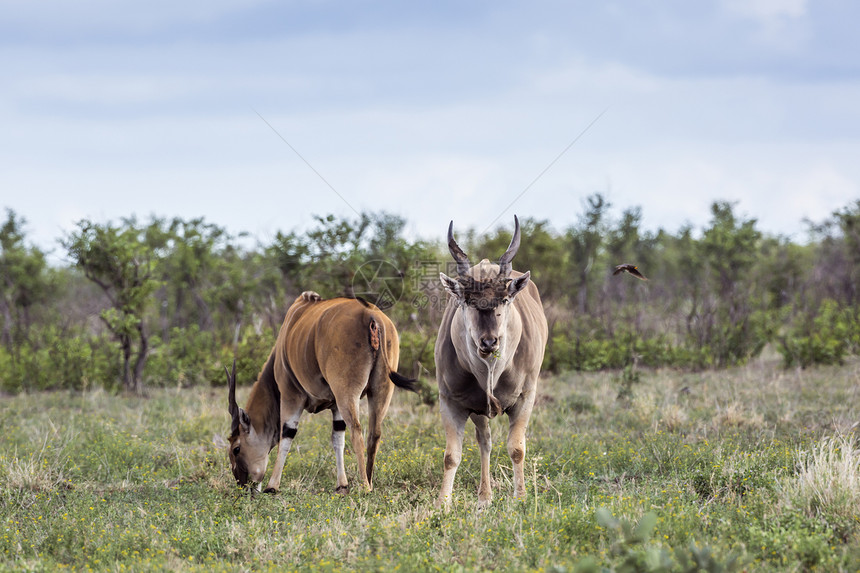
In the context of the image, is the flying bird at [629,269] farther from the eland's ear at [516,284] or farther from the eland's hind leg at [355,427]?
the eland's hind leg at [355,427]

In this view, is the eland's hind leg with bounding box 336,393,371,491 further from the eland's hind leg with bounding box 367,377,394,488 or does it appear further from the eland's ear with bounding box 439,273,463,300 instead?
the eland's ear with bounding box 439,273,463,300

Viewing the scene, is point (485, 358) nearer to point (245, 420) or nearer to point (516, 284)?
point (516, 284)

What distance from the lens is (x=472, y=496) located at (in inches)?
261

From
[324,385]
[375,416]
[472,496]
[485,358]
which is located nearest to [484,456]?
[472,496]

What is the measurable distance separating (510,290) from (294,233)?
963 cm

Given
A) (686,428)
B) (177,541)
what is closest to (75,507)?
(177,541)

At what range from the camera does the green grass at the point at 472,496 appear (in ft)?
15.5

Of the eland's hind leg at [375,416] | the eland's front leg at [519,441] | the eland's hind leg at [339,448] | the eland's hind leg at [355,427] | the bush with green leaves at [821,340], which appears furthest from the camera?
the bush with green leaves at [821,340]

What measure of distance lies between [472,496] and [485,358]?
152cm

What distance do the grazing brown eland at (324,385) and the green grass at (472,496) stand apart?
388 mm

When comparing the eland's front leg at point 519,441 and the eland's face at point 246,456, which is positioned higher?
the eland's front leg at point 519,441

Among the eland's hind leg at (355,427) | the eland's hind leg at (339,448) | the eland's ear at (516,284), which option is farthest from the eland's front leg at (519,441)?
the eland's hind leg at (339,448)

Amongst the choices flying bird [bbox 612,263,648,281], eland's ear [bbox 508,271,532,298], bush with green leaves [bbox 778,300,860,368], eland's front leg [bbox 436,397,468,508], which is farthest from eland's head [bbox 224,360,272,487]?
bush with green leaves [bbox 778,300,860,368]

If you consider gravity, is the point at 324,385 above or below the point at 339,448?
above
